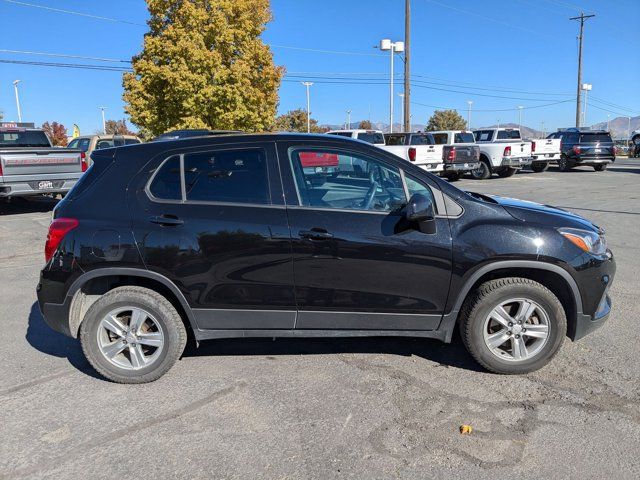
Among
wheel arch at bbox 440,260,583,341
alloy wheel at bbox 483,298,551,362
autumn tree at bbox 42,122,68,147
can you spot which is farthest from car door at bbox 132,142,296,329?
autumn tree at bbox 42,122,68,147

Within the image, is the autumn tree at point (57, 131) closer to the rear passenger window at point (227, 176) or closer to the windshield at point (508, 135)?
the windshield at point (508, 135)

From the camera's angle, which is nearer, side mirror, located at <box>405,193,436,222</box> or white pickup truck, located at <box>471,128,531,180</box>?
side mirror, located at <box>405,193,436,222</box>

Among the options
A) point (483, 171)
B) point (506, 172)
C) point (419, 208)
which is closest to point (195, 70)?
point (483, 171)

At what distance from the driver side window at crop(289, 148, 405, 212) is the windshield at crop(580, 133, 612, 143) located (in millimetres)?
23133

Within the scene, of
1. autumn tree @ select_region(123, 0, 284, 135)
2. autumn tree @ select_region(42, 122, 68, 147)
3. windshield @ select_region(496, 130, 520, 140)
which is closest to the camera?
autumn tree @ select_region(123, 0, 284, 135)

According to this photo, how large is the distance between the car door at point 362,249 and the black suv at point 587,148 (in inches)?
898

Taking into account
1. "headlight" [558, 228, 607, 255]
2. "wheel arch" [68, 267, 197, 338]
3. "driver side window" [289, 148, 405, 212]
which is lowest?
"wheel arch" [68, 267, 197, 338]

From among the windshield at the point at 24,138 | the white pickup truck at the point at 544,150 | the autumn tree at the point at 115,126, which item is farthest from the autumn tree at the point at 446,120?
the windshield at the point at 24,138

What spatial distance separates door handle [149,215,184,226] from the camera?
3.65 metres

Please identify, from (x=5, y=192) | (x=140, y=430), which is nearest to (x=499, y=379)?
(x=140, y=430)

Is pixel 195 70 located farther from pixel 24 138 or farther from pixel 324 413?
pixel 324 413

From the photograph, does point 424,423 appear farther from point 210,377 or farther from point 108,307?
point 108,307

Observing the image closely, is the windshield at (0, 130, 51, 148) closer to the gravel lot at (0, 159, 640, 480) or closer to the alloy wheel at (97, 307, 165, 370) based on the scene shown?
the gravel lot at (0, 159, 640, 480)

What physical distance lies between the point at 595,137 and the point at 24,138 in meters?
22.8
